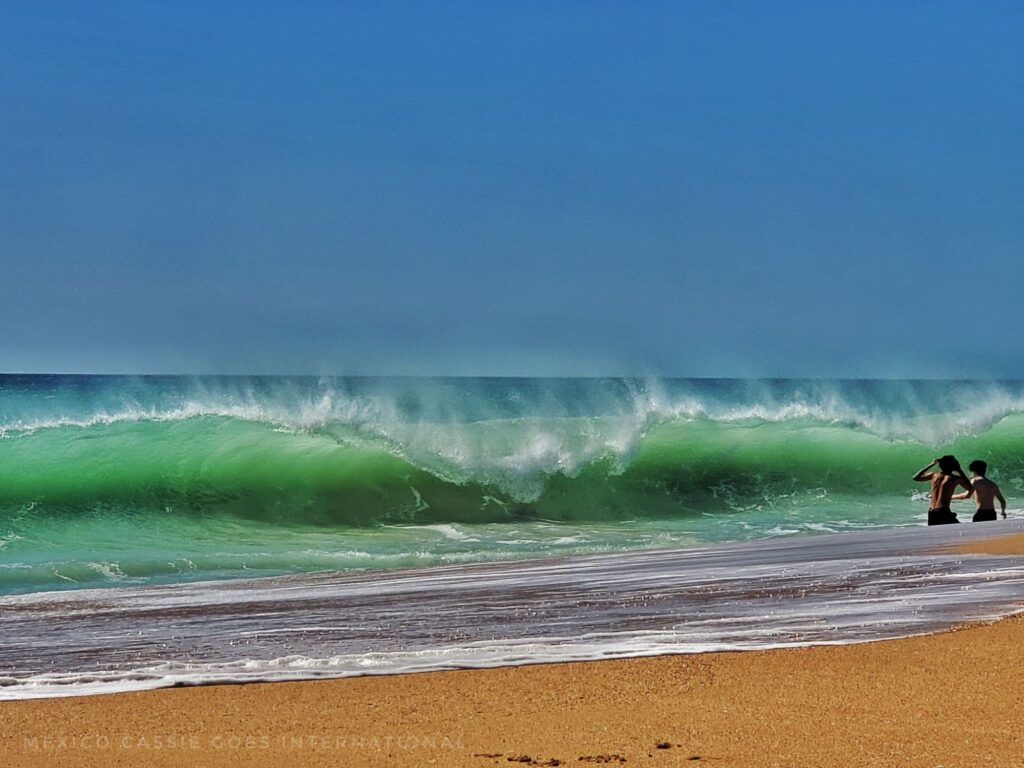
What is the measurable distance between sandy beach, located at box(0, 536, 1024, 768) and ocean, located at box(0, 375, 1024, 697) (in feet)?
1.14

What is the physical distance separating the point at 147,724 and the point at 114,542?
34.8 feet

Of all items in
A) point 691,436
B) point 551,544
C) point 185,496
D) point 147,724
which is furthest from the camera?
point 691,436

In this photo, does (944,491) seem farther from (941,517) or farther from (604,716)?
(604,716)

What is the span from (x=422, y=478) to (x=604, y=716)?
1532cm

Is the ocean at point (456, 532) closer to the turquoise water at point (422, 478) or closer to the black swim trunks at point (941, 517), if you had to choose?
the turquoise water at point (422, 478)

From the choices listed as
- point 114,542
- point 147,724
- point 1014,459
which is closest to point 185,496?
point 114,542

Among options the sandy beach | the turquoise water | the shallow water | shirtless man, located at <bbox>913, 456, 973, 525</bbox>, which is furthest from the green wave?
the sandy beach

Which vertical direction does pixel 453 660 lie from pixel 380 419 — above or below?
below

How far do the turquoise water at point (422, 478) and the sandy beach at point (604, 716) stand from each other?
6421mm

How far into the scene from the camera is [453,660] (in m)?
5.48

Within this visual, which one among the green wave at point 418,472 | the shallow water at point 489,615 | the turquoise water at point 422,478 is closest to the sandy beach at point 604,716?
the shallow water at point 489,615

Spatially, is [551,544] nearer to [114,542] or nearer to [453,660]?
[114,542]

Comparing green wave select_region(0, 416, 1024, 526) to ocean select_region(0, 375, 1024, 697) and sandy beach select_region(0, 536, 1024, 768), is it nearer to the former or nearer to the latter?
ocean select_region(0, 375, 1024, 697)

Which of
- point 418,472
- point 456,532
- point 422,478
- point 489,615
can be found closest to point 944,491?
point 456,532
